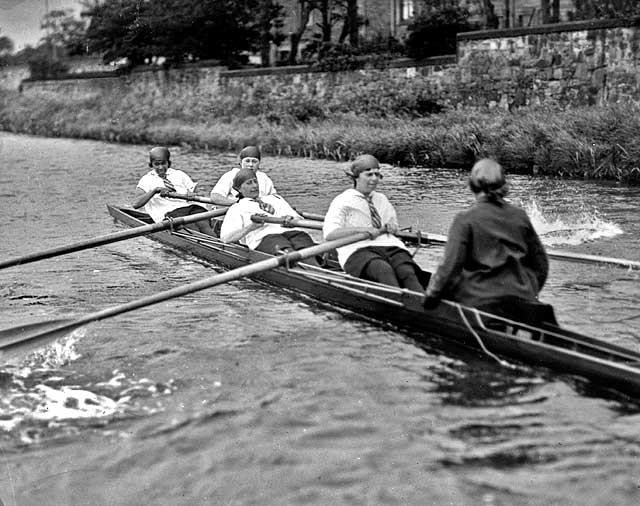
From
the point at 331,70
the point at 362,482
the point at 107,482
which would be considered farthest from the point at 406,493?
the point at 331,70

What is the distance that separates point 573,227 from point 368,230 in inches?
206

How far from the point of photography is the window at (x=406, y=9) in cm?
3512

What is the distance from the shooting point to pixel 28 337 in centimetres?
662

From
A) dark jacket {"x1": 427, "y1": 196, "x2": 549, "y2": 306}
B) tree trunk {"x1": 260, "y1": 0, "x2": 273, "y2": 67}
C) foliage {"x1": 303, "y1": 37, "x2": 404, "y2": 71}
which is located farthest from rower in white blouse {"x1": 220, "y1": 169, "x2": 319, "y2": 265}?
tree trunk {"x1": 260, "y1": 0, "x2": 273, "y2": 67}

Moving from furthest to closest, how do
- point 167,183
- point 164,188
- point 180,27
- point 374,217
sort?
point 180,27 < point 167,183 < point 164,188 < point 374,217

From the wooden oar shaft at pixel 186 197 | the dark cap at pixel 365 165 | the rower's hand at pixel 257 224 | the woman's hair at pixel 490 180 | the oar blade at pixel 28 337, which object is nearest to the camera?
the woman's hair at pixel 490 180

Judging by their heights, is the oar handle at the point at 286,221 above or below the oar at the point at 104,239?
above

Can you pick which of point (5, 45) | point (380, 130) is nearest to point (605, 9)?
point (380, 130)

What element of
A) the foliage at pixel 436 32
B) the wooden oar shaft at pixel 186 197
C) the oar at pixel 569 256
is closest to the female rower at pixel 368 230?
the oar at pixel 569 256

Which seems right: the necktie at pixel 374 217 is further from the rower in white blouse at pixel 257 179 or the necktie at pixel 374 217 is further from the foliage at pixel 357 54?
the foliage at pixel 357 54

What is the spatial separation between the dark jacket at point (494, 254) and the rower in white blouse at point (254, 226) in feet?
10.1

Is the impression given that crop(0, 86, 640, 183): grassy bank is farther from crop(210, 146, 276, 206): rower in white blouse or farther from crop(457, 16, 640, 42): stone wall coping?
crop(210, 146, 276, 206): rower in white blouse

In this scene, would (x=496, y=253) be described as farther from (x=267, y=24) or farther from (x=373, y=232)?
(x=267, y=24)

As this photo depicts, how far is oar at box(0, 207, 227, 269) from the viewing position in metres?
9.15
